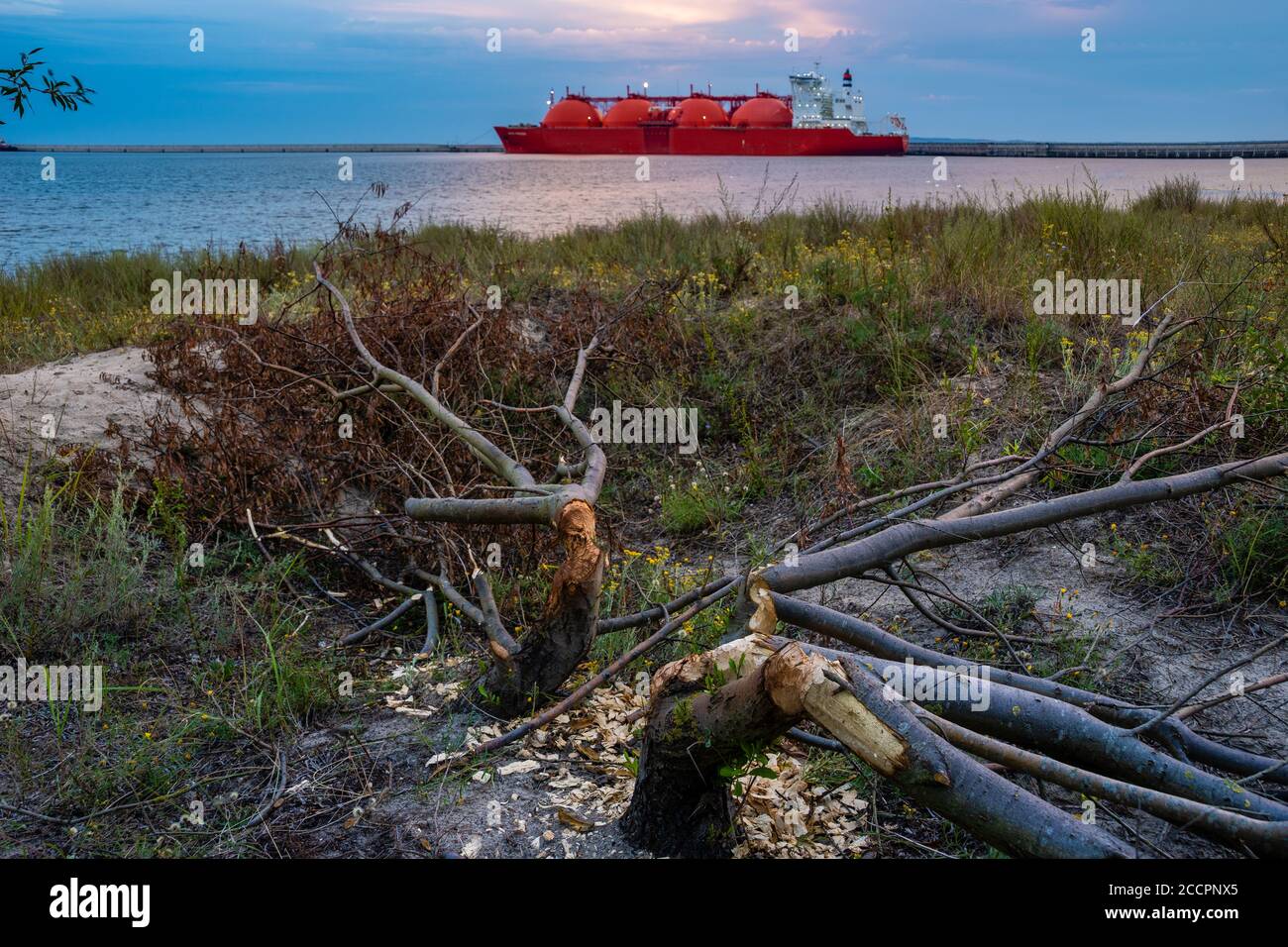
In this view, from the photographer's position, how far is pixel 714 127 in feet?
225

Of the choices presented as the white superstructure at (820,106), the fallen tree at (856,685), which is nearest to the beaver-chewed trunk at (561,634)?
the fallen tree at (856,685)

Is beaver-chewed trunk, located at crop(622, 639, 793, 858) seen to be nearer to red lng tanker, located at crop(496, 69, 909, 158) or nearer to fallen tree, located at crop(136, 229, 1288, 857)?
fallen tree, located at crop(136, 229, 1288, 857)

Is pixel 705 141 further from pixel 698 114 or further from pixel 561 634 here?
pixel 561 634

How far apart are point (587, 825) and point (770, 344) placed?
542 cm

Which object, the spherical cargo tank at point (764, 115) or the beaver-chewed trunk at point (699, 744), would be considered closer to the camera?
the beaver-chewed trunk at point (699, 744)

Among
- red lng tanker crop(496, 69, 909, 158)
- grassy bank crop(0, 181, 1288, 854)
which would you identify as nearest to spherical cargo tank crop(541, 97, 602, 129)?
red lng tanker crop(496, 69, 909, 158)

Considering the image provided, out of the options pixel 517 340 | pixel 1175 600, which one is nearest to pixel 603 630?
pixel 1175 600

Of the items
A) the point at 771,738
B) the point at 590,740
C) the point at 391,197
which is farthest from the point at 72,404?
the point at 391,197

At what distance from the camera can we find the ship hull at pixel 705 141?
66.9 metres

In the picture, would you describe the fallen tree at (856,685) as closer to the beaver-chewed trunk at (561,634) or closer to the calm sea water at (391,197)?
the beaver-chewed trunk at (561,634)

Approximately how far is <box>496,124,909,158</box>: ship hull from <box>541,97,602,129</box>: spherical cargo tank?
1.40 ft
